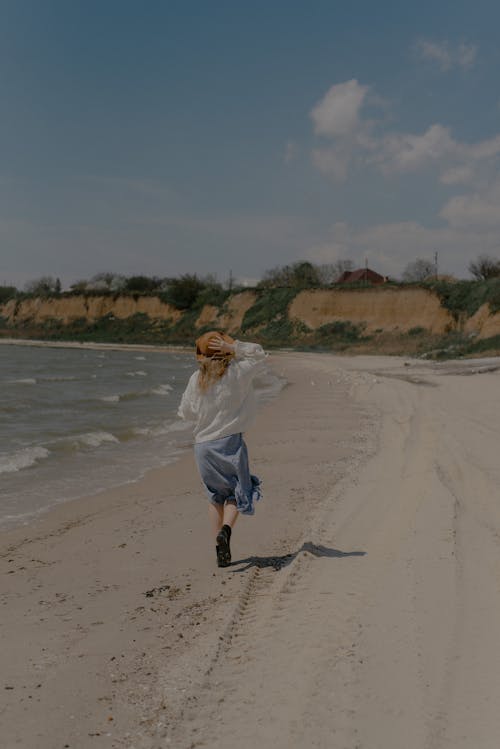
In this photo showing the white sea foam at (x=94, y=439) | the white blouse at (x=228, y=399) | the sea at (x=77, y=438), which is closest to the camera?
the white blouse at (x=228, y=399)

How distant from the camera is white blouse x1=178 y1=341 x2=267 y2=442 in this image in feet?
14.3

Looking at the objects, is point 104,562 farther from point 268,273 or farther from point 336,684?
point 268,273

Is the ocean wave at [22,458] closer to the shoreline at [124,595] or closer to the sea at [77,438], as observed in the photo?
the sea at [77,438]

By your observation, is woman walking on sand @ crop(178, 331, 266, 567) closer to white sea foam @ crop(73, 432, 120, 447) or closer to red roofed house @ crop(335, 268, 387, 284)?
white sea foam @ crop(73, 432, 120, 447)

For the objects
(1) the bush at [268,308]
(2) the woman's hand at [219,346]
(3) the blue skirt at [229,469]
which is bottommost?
(3) the blue skirt at [229,469]

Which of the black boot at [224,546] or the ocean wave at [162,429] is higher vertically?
the black boot at [224,546]

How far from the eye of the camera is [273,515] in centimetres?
568

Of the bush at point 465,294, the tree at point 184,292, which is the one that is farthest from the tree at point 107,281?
the bush at point 465,294

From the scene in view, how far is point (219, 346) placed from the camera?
4.32 m

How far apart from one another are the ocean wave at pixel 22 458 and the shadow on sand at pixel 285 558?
15.2 feet

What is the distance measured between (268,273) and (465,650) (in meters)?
82.3

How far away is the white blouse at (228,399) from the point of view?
4363mm

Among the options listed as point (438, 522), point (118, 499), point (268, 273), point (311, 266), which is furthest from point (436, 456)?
point (268, 273)

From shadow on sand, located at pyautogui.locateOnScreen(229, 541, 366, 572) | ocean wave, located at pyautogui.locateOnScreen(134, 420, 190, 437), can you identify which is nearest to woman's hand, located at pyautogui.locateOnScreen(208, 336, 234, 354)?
shadow on sand, located at pyautogui.locateOnScreen(229, 541, 366, 572)
